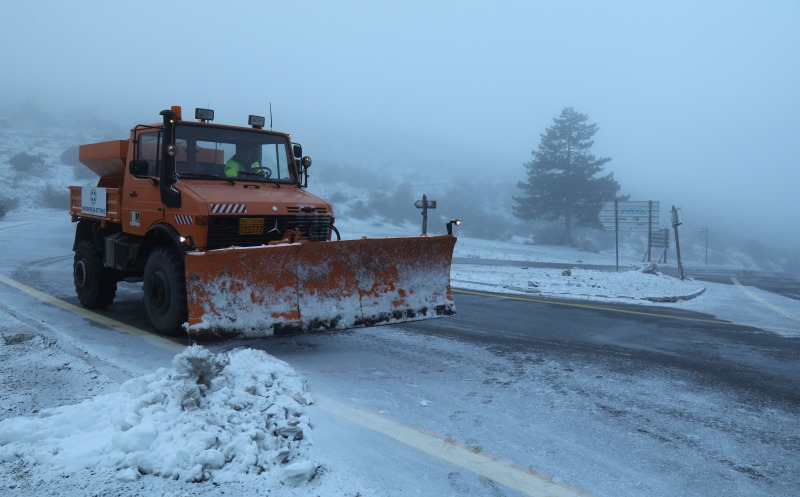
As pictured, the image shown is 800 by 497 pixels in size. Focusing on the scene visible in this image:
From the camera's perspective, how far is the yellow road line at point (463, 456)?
3273 millimetres

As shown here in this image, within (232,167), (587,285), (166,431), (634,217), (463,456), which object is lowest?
(463,456)

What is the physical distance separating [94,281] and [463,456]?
6368mm

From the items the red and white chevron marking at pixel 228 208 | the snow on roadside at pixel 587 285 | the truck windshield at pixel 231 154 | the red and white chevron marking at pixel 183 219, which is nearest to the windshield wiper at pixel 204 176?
the truck windshield at pixel 231 154

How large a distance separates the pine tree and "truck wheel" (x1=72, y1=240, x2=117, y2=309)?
144 feet

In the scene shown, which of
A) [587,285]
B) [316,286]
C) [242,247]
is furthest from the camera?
[587,285]

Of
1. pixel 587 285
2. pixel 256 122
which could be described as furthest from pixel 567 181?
pixel 256 122

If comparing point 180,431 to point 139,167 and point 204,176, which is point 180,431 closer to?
point 204,176

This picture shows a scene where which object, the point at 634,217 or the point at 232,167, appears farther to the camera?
the point at 634,217

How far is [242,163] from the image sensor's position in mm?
7355

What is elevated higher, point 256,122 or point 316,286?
point 256,122

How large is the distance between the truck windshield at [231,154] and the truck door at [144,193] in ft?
1.03

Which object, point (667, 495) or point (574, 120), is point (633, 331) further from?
point (574, 120)

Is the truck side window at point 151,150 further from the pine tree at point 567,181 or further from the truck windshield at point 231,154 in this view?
the pine tree at point 567,181

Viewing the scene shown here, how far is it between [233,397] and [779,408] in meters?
4.01
